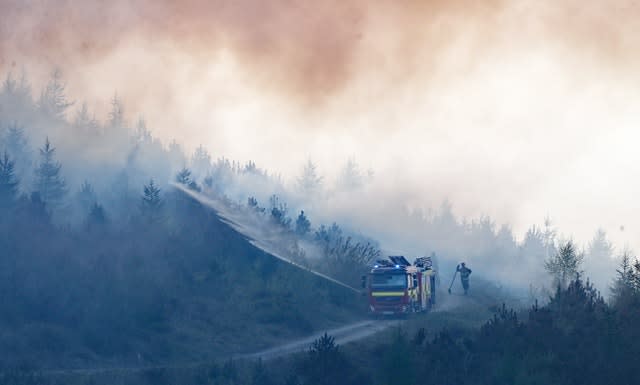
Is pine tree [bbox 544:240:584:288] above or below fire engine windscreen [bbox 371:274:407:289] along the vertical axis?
above

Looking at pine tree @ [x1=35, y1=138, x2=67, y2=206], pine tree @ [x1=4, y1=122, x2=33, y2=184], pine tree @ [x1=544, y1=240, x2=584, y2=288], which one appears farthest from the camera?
pine tree @ [x1=4, y1=122, x2=33, y2=184]

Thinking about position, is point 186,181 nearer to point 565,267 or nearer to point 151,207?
point 151,207

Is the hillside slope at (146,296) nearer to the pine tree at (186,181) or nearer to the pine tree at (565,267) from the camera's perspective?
the pine tree at (186,181)

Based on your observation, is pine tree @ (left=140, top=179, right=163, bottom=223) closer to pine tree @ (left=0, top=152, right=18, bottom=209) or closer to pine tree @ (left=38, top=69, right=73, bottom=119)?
pine tree @ (left=0, top=152, right=18, bottom=209)

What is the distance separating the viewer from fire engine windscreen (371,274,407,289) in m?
61.6

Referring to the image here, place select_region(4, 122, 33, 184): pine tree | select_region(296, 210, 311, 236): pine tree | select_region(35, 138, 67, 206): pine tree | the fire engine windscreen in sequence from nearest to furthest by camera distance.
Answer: the fire engine windscreen < select_region(35, 138, 67, 206): pine tree < select_region(296, 210, 311, 236): pine tree < select_region(4, 122, 33, 184): pine tree

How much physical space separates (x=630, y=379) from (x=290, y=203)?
80.8 meters

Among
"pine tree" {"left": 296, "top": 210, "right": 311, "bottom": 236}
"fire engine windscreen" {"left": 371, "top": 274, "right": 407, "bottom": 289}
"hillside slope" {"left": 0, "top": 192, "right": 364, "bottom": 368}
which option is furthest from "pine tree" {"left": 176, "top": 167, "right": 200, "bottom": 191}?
"fire engine windscreen" {"left": 371, "top": 274, "right": 407, "bottom": 289}

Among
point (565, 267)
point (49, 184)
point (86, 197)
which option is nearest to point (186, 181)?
point (86, 197)

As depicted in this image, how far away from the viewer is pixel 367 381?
4400 centimetres

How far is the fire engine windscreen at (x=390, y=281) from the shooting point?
202ft

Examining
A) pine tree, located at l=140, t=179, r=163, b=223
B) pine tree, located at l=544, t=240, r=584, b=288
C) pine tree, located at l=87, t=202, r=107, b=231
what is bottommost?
pine tree, located at l=544, t=240, r=584, b=288

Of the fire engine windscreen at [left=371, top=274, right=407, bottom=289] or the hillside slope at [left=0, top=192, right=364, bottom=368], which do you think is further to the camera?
the fire engine windscreen at [left=371, top=274, right=407, bottom=289]

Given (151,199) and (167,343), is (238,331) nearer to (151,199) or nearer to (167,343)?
(167,343)
